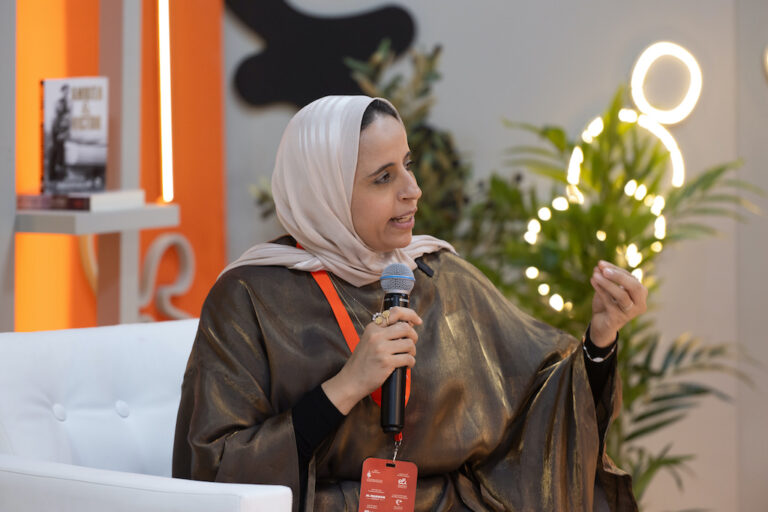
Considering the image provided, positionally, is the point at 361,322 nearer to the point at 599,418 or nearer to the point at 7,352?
the point at 599,418

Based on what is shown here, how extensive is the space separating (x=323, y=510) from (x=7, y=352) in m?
0.72

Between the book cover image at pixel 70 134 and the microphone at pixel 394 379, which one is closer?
the microphone at pixel 394 379

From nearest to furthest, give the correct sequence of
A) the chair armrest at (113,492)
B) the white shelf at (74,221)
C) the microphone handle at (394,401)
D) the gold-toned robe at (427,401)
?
the chair armrest at (113,492) < the microphone handle at (394,401) < the gold-toned robe at (427,401) < the white shelf at (74,221)

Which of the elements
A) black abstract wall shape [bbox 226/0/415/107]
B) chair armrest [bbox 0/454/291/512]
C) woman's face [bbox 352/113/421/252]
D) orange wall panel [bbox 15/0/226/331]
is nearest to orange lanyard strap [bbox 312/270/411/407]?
woman's face [bbox 352/113/421/252]

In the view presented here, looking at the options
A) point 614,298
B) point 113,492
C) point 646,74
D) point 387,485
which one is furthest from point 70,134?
point 646,74

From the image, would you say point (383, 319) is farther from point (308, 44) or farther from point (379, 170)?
point (308, 44)

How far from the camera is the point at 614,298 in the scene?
1820mm

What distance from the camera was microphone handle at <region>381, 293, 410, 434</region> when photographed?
1.61 metres

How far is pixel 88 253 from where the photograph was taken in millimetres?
3219

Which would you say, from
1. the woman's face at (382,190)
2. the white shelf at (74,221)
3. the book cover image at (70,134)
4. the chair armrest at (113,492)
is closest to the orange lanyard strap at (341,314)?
the woman's face at (382,190)

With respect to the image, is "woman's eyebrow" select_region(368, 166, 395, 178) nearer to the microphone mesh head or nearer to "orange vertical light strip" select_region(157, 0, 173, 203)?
the microphone mesh head

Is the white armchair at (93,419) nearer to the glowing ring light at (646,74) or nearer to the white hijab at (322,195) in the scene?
the white hijab at (322,195)

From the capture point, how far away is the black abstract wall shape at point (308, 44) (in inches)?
161

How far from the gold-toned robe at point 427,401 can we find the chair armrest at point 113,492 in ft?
0.51
